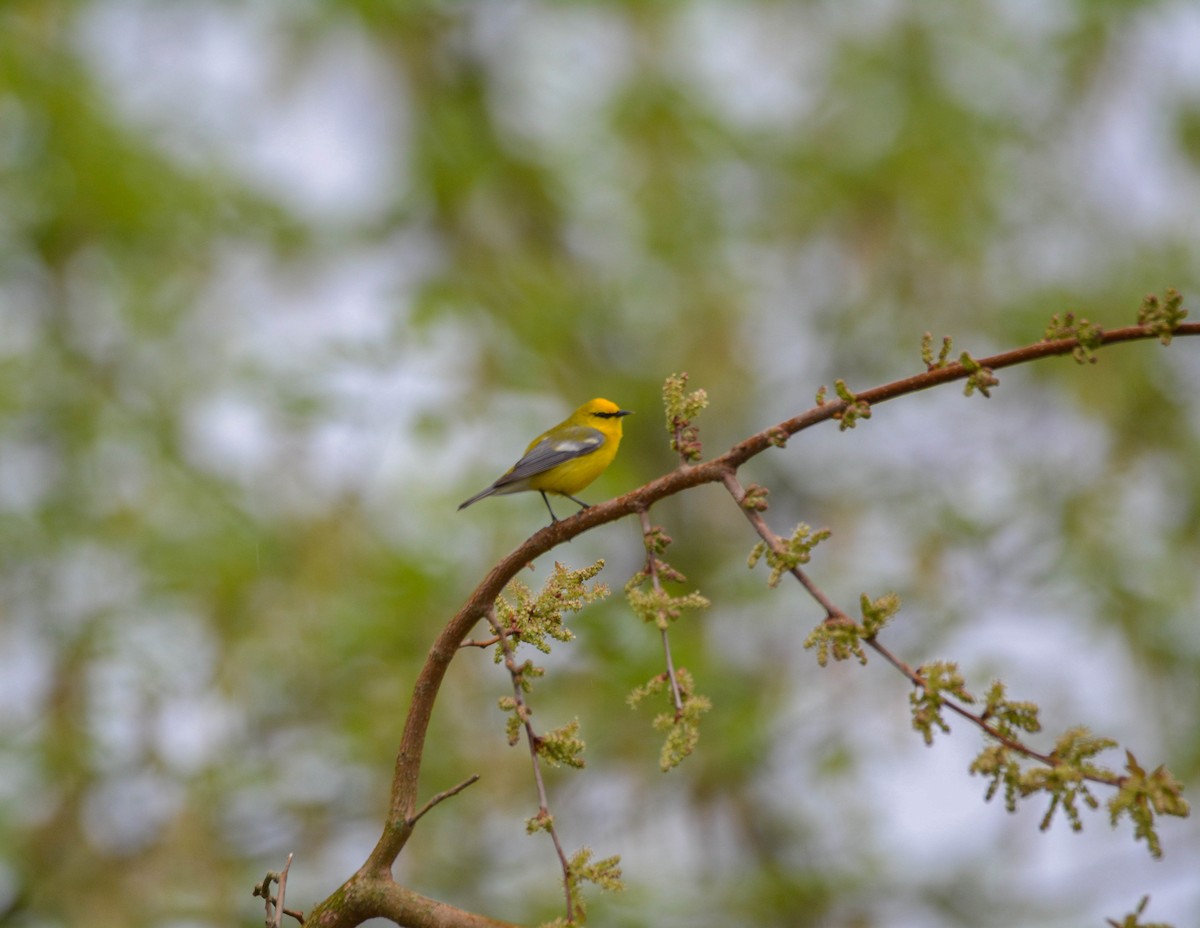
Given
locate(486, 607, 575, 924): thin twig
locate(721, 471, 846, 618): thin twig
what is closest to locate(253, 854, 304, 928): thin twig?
locate(486, 607, 575, 924): thin twig

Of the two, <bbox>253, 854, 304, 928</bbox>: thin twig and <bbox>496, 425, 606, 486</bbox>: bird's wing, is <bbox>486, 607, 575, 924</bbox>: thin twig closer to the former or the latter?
<bbox>253, 854, 304, 928</bbox>: thin twig

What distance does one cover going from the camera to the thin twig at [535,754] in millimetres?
1810

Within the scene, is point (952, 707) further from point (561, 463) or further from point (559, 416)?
point (559, 416)

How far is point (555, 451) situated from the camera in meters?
4.45

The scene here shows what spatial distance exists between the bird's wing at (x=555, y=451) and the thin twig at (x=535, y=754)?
227 cm

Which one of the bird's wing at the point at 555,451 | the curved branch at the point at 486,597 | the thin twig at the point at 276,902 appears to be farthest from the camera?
the bird's wing at the point at 555,451

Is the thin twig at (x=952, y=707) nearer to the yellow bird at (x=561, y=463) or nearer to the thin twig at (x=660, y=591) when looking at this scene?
the thin twig at (x=660, y=591)

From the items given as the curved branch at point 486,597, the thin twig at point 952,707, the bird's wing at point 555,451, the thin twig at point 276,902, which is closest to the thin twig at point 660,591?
the curved branch at point 486,597

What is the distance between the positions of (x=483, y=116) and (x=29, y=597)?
6.32 metres

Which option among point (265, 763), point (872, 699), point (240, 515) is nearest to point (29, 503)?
point (240, 515)

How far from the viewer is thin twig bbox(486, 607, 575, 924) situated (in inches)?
71.2

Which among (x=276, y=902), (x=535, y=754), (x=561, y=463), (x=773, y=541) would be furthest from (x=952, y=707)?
(x=561, y=463)

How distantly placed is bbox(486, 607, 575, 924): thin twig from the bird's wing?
2.27 metres

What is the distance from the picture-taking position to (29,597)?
966 centimetres
